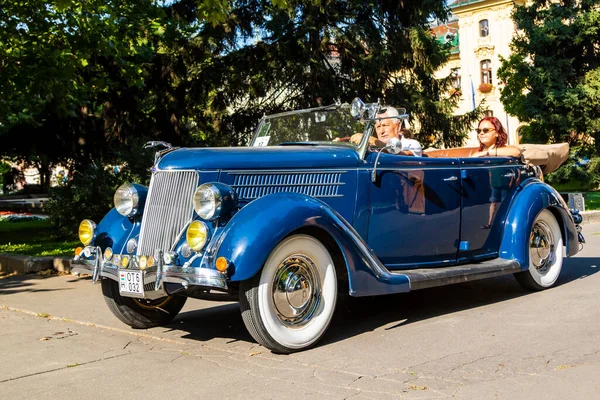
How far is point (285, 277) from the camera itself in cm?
501

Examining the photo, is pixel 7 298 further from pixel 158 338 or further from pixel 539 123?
pixel 539 123

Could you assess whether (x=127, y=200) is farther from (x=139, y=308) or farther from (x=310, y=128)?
(x=310, y=128)

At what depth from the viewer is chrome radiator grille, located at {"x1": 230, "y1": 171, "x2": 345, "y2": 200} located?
205 inches

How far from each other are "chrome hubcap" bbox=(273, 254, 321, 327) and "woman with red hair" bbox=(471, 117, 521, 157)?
10.1ft

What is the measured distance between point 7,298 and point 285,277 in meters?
4.28

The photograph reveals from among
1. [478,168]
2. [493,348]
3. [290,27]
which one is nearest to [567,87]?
[290,27]

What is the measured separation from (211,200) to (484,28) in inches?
2254

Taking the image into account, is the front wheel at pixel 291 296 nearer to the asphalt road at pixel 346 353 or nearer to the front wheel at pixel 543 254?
the asphalt road at pixel 346 353

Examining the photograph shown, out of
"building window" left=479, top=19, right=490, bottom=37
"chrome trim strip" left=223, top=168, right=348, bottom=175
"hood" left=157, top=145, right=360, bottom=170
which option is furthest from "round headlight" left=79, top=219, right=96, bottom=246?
"building window" left=479, top=19, right=490, bottom=37

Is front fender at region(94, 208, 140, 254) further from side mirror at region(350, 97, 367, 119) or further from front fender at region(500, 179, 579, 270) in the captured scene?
front fender at region(500, 179, 579, 270)

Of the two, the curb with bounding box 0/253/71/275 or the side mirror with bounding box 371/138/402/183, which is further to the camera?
the curb with bounding box 0/253/71/275

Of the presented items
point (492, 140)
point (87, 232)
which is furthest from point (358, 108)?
point (87, 232)

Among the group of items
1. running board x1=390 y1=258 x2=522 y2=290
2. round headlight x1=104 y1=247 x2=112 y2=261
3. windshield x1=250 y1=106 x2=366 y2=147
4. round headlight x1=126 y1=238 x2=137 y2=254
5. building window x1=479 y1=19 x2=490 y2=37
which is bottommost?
running board x1=390 y1=258 x2=522 y2=290

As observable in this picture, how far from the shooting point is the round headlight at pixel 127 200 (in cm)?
568
